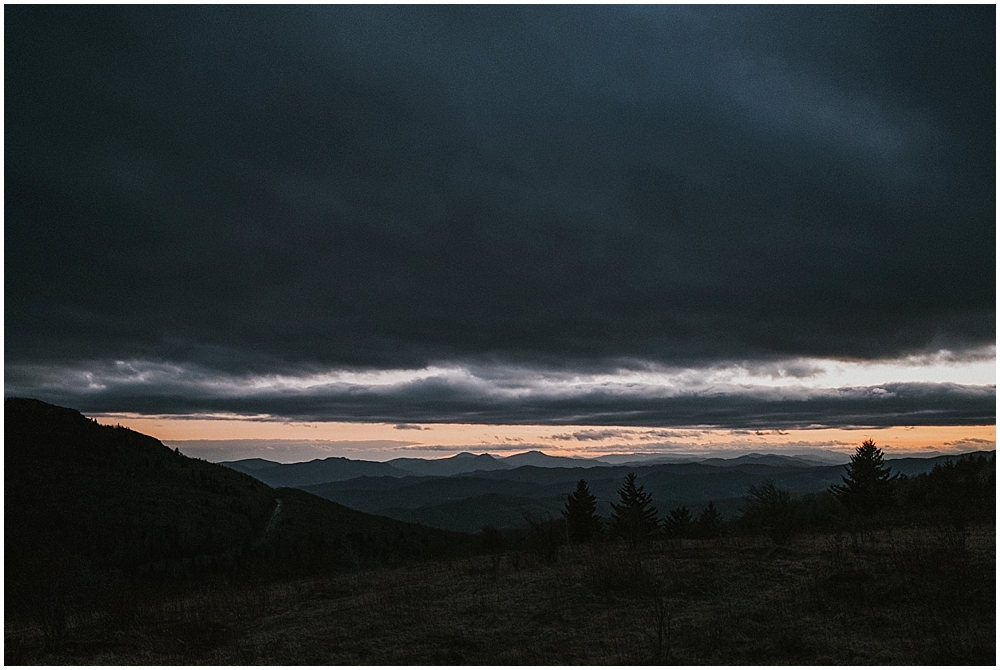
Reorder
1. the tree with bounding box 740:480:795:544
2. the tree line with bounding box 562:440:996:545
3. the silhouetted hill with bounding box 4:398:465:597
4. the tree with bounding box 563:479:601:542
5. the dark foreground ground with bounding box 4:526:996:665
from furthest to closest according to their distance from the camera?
1. the silhouetted hill with bounding box 4:398:465:597
2. the tree with bounding box 563:479:601:542
3. the tree line with bounding box 562:440:996:545
4. the tree with bounding box 740:480:795:544
5. the dark foreground ground with bounding box 4:526:996:665

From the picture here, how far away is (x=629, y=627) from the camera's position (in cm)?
1179

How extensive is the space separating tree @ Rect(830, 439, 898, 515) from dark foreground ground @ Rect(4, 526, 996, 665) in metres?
27.6

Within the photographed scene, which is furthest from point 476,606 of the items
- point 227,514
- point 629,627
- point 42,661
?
point 227,514

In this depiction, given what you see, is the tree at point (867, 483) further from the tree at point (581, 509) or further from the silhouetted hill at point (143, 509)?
the silhouetted hill at point (143, 509)

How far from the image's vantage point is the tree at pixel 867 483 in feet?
139

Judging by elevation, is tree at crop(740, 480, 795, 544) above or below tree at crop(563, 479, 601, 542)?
above

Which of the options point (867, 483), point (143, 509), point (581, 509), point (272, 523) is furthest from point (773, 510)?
point (272, 523)

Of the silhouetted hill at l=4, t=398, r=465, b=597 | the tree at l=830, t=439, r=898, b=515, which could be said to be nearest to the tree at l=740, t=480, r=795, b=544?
the tree at l=830, t=439, r=898, b=515

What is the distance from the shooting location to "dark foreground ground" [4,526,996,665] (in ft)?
34.1

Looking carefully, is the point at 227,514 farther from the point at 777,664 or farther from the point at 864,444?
the point at 777,664

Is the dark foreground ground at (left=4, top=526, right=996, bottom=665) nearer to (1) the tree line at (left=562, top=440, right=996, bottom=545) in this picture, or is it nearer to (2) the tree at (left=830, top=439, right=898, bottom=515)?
(1) the tree line at (left=562, top=440, right=996, bottom=545)

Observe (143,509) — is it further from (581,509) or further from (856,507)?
(856,507)

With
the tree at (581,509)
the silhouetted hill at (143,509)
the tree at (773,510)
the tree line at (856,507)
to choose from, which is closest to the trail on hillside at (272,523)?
the silhouetted hill at (143,509)

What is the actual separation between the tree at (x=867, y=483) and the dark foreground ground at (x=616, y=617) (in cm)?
2756
